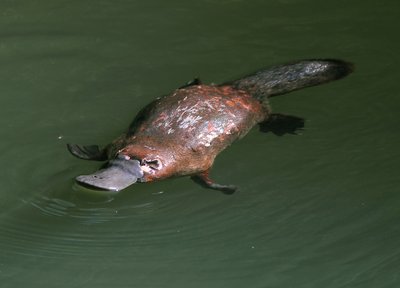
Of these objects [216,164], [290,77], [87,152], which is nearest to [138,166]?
[87,152]

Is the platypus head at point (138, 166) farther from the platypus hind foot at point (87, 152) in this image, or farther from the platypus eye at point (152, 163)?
the platypus hind foot at point (87, 152)

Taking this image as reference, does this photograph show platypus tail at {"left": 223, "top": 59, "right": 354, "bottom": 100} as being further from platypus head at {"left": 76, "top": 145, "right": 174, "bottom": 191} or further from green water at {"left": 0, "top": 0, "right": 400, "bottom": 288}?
platypus head at {"left": 76, "top": 145, "right": 174, "bottom": 191}

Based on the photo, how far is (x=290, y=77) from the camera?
4.40m

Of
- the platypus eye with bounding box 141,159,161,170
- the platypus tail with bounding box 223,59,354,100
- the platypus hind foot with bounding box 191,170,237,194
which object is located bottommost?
the platypus hind foot with bounding box 191,170,237,194

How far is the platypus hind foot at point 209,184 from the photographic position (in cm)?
365

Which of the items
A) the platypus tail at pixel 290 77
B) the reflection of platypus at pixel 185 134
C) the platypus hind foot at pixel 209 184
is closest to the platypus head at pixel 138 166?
the reflection of platypus at pixel 185 134

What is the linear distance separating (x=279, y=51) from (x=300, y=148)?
0.98m

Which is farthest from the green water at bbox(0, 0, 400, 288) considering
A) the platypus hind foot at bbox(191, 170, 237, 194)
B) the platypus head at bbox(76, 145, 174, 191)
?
the platypus head at bbox(76, 145, 174, 191)

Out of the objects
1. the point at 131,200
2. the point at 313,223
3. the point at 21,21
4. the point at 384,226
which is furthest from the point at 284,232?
the point at 21,21

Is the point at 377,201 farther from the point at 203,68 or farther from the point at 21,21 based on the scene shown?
the point at 21,21

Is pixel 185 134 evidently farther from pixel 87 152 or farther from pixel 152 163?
pixel 87 152

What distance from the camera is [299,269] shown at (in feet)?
11.1

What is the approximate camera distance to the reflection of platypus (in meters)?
3.62

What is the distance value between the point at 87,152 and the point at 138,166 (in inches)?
15.3
